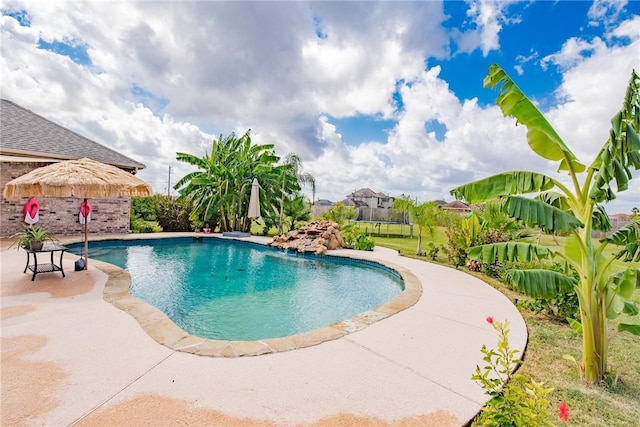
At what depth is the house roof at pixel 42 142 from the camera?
39.8ft

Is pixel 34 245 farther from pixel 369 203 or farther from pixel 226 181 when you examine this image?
pixel 369 203

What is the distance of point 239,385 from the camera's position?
2.89 meters

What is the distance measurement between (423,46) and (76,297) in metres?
11.6

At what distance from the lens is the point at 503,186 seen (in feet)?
13.1

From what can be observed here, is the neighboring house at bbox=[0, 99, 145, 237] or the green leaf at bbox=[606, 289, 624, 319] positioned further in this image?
the neighboring house at bbox=[0, 99, 145, 237]

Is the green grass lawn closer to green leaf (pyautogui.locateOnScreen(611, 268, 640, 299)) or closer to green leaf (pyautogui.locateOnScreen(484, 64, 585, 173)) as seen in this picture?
green leaf (pyautogui.locateOnScreen(611, 268, 640, 299))

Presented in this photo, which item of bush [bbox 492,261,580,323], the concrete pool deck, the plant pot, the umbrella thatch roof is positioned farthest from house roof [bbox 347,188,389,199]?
the plant pot

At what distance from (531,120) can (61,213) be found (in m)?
18.1

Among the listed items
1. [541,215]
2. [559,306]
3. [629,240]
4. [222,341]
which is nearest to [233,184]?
[222,341]

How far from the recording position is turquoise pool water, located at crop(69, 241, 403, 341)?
5.60 m

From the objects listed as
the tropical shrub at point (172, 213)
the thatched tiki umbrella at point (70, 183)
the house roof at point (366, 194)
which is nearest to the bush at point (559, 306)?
the thatched tiki umbrella at point (70, 183)

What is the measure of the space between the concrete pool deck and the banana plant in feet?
3.75

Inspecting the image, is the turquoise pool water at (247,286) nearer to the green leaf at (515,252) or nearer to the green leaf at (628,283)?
the green leaf at (515,252)

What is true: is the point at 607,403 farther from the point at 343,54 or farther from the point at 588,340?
the point at 343,54
